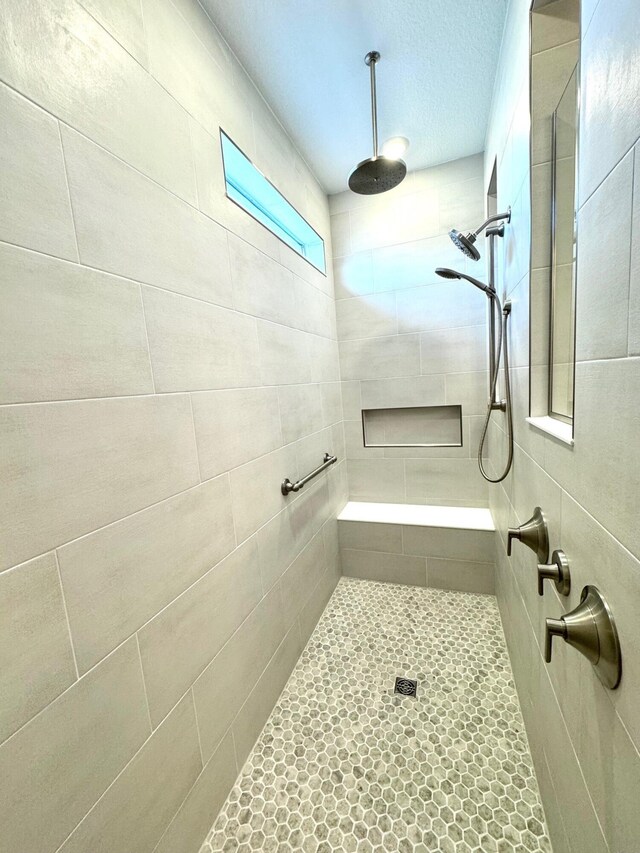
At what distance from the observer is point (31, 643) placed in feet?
1.89

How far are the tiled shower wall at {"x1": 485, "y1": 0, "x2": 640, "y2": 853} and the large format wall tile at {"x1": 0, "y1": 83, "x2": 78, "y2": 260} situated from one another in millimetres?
968

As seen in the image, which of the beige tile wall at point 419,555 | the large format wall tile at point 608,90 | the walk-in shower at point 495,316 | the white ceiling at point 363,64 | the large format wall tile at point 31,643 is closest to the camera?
the large format wall tile at point 608,90

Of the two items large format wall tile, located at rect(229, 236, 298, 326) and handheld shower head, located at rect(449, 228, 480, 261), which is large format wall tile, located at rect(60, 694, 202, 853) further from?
handheld shower head, located at rect(449, 228, 480, 261)

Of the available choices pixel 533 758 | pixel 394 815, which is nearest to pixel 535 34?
pixel 533 758

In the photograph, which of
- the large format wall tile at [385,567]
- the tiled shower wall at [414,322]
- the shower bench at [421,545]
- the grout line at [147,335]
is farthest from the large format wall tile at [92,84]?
the large format wall tile at [385,567]

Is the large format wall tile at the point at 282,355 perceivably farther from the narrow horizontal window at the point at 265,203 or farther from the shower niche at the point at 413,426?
the shower niche at the point at 413,426

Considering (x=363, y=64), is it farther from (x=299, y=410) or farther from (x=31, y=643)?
(x=31, y=643)

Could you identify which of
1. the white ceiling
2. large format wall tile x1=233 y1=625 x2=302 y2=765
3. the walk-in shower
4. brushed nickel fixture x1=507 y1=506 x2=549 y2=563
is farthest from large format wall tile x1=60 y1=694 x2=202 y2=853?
the white ceiling

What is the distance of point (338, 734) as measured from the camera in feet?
4.09

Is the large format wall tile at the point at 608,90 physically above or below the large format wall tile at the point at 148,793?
above

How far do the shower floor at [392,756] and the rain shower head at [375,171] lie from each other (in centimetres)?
233

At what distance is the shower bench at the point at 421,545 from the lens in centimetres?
197

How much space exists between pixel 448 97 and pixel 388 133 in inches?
12.4

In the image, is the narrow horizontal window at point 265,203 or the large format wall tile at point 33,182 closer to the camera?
the large format wall tile at point 33,182
